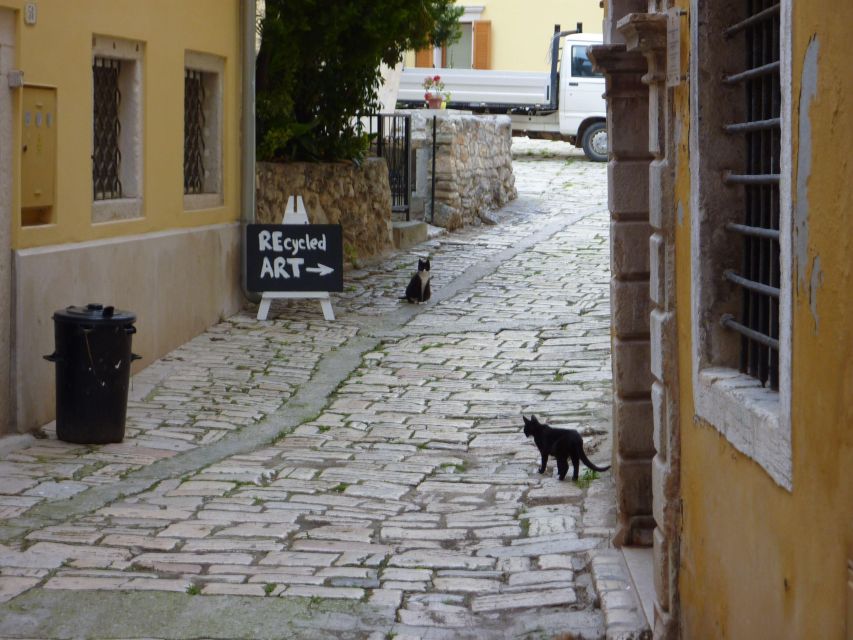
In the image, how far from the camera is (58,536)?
7.25 m

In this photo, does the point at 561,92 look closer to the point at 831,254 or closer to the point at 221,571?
the point at 221,571

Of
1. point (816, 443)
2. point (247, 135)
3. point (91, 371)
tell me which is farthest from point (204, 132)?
point (816, 443)

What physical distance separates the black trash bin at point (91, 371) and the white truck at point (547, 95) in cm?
2018

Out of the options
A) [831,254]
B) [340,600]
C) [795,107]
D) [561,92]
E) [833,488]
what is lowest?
[340,600]

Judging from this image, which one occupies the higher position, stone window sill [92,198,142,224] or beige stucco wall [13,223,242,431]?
stone window sill [92,198,142,224]

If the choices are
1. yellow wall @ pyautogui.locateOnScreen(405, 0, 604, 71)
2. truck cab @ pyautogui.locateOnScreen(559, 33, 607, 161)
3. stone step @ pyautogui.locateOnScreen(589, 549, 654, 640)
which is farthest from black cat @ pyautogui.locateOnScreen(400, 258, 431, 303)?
yellow wall @ pyautogui.locateOnScreen(405, 0, 604, 71)

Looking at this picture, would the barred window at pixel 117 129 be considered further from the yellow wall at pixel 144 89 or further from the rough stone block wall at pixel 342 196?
the rough stone block wall at pixel 342 196

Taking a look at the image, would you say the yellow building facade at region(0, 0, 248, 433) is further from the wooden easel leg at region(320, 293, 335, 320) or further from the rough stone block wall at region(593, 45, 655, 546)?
the rough stone block wall at region(593, 45, 655, 546)

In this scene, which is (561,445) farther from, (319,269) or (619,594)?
(319,269)

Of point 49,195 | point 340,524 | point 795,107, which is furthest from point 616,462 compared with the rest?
point 49,195

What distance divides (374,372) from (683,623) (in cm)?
707

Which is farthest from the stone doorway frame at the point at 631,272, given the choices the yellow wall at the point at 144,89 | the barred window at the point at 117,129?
the barred window at the point at 117,129

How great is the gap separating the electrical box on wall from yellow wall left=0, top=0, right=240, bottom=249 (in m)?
0.10

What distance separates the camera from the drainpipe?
47.0ft
